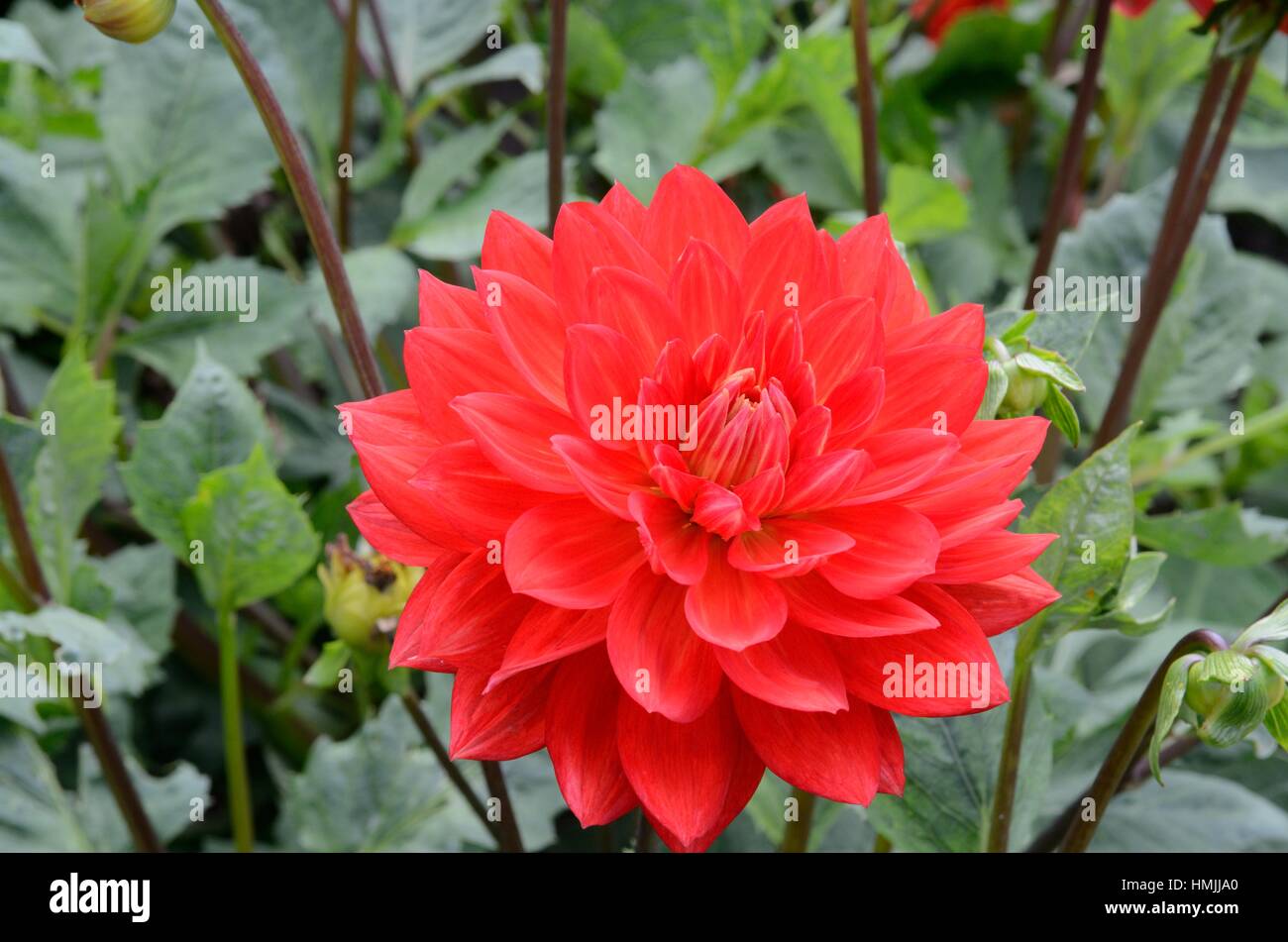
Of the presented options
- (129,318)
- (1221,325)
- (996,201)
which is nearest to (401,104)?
(129,318)

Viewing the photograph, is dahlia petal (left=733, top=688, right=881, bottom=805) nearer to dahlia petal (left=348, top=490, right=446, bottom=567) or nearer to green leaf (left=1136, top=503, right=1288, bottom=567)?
dahlia petal (left=348, top=490, right=446, bottom=567)

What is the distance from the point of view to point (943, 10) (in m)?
1.07

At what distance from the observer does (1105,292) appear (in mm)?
757

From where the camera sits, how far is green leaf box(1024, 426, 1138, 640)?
47 cm

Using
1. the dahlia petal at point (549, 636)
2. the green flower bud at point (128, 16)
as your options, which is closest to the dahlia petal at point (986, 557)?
the dahlia petal at point (549, 636)

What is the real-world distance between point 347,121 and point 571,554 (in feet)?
1.76

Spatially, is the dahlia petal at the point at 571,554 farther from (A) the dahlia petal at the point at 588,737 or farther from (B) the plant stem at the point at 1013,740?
(B) the plant stem at the point at 1013,740

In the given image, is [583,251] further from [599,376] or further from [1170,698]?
[1170,698]

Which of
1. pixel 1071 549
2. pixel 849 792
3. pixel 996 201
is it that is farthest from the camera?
pixel 996 201

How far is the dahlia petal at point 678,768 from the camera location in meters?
0.37

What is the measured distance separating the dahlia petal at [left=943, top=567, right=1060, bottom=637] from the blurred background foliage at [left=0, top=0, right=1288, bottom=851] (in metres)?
0.08

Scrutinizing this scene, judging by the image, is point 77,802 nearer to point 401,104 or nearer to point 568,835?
point 568,835

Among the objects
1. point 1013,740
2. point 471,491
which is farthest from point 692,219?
point 1013,740
